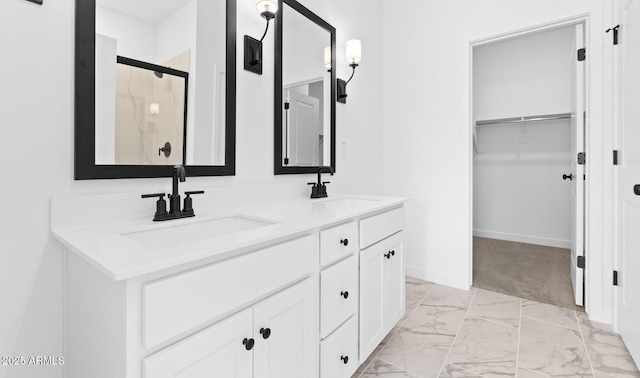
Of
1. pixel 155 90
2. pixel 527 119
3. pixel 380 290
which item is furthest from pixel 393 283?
pixel 527 119

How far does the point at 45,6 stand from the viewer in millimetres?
956

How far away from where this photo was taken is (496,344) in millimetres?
1769

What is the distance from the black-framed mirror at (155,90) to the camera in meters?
1.03

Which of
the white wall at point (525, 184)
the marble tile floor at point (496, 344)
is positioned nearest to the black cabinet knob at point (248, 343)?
the marble tile floor at point (496, 344)

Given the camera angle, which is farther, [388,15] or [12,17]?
[388,15]

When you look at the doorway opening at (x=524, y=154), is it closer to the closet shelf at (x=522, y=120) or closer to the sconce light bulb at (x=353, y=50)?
the closet shelf at (x=522, y=120)

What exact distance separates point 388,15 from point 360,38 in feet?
1.88

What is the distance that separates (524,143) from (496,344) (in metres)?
3.11

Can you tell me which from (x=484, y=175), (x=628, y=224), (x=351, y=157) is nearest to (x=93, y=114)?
(x=351, y=157)

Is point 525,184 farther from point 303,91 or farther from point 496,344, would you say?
point 303,91

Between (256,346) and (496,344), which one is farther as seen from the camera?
(496,344)

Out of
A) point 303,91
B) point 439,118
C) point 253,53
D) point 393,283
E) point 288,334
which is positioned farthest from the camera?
point 439,118

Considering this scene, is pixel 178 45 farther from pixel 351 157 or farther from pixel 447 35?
pixel 447 35

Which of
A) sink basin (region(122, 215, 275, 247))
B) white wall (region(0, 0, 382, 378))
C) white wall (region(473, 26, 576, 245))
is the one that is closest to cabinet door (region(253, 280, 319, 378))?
sink basin (region(122, 215, 275, 247))
